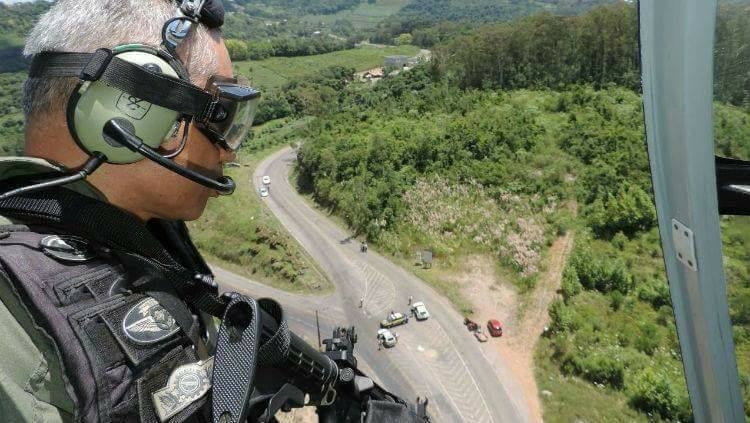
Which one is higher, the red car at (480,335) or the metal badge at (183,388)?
the metal badge at (183,388)

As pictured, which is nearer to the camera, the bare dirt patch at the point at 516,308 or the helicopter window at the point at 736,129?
the helicopter window at the point at 736,129

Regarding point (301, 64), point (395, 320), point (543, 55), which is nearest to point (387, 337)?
point (395, 320)

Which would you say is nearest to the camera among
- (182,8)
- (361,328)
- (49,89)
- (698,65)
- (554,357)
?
(698,65)

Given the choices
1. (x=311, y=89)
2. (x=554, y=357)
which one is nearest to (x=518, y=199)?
(x=554, y=357)

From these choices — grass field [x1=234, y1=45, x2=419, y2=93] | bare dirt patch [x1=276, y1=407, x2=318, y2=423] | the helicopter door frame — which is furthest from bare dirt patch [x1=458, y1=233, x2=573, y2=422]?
grass field [x1=234, y1=45, x2=419, y2=93]

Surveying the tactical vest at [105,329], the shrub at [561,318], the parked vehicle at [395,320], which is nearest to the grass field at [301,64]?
the parked vehicle at [395,320]

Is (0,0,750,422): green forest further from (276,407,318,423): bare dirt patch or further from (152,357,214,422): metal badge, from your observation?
(276,407,318,423): bare dirt patch

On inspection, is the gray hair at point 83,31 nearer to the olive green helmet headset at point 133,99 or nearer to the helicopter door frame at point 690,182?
the olive green helmet headset at point 133,99

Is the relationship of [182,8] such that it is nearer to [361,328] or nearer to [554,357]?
[554,357]
